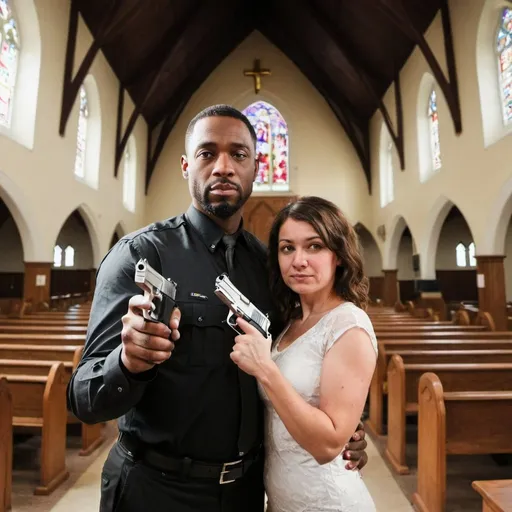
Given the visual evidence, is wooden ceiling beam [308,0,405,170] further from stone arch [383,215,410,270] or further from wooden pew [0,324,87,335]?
wooden pew [0,324,87,335]

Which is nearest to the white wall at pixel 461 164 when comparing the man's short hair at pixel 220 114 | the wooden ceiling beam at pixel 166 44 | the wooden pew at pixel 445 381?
the wooden pew at pixel 445 381

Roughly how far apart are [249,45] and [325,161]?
16.7 feet

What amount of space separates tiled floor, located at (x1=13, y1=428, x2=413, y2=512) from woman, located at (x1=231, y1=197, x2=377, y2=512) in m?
2.00

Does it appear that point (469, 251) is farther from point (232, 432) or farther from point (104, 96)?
point (232, 432)

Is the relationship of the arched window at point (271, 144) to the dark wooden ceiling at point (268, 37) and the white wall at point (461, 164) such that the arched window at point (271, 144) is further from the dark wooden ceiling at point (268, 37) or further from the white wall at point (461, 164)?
the white wall at point (461, 164)

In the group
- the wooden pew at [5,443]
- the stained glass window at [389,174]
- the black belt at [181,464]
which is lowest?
the wooden pew at [5,443]

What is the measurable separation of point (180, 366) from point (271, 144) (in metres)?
13.9

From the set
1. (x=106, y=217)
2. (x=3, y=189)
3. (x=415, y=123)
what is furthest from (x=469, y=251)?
(x=3, y=189)

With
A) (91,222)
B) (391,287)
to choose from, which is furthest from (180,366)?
(391,287)

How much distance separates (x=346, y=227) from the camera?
1439 mm

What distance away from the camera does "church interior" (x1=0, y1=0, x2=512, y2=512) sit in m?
3.13

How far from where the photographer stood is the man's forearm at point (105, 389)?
103cm

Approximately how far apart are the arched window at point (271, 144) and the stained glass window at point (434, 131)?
5336mm

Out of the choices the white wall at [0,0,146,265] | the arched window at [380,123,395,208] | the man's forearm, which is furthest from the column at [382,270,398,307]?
the man's forearm
